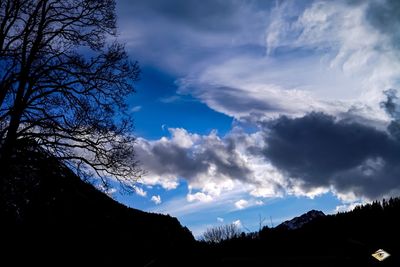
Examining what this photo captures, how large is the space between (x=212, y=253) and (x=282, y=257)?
2804 mm

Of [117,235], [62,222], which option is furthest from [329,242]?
[62,222]

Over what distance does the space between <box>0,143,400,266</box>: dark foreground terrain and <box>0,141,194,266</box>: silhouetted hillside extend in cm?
3

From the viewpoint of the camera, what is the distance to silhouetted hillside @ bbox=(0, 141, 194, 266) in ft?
36.6

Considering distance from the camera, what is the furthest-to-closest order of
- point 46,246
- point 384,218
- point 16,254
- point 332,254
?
point 46,246, point 16,254, point 332,254, point 384,218

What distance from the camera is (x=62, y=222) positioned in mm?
13664

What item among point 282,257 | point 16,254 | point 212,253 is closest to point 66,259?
point 16,254

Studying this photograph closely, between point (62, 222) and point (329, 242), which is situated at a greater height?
point (62, 222)

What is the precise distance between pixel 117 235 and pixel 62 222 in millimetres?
2633

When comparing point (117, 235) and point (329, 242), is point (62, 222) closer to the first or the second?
point (117, 235)

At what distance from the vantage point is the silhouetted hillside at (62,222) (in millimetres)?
11164

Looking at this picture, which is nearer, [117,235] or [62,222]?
[62,222]

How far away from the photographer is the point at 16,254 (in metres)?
11.7

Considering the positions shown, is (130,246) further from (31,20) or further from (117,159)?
(31,20)

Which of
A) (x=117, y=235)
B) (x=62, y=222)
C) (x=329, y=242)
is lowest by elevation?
(x=329, y=242)
